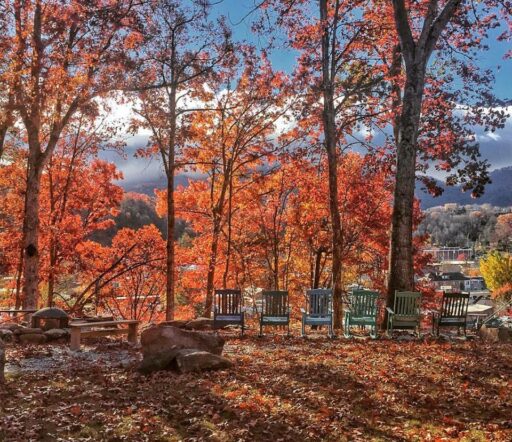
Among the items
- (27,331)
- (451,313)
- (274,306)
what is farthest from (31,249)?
(451,313)

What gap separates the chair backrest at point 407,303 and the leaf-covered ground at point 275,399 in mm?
2370

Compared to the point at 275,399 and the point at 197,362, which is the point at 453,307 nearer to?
the point at 197,362

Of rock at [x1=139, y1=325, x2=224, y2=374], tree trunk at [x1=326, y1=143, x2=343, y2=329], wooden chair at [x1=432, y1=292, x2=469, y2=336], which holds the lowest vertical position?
rock at [x1=139, y1=325, x2=224, y2=374]

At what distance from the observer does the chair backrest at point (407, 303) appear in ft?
35.9

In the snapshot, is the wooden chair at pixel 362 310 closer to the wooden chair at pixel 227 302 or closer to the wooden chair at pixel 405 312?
the wooden chair at pixel 405 312

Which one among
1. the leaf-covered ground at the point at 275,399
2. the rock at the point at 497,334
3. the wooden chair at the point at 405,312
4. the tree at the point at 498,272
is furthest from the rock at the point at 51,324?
the tree at the point at 498,272

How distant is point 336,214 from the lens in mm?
13984

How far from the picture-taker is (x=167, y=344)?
25.3 feet

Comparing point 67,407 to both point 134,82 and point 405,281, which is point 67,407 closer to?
point 405,281

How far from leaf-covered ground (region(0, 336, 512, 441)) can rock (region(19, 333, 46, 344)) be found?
1731 millimetres

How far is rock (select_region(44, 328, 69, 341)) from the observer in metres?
10.6

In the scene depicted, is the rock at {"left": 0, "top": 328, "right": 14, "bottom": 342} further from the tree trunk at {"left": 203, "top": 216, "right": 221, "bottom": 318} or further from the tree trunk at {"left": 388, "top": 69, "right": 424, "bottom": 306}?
the tree trunk at {"left": 203, "top": 216, "right": 221, "bottom": 318}

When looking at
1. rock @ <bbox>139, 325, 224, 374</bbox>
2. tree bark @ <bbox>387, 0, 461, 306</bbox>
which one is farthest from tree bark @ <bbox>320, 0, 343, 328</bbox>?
rock @ <bbox>139, 325, 224, 374</bbox>

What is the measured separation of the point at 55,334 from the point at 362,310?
6538 mm
